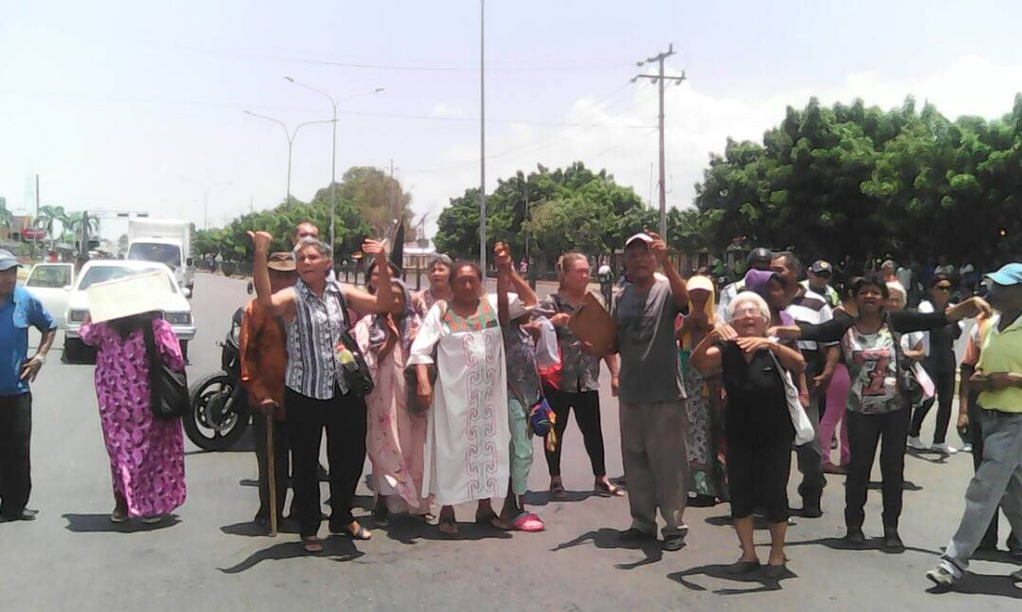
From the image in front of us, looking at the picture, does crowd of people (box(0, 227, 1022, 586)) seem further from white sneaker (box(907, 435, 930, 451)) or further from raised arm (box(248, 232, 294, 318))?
white sneaker (box(907, 435, 930, 451))

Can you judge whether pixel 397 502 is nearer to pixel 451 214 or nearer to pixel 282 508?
pixel 282 508

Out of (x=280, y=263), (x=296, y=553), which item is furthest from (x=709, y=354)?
(x=280, y=263)

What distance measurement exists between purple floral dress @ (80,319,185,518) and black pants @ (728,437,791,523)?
359 cm

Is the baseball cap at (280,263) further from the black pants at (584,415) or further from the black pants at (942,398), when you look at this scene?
the black pants at (942,398)

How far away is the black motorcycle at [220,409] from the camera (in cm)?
832

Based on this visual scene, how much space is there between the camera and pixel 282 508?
6012 mm

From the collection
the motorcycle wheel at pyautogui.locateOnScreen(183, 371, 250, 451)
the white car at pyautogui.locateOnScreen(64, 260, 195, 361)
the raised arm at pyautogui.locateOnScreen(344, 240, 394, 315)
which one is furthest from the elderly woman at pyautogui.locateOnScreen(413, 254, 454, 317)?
the white car at pyautogui.locateOnScreen(64, 260, 195, 361)

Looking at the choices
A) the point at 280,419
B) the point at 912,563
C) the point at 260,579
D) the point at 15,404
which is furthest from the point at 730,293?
the point at 15,404

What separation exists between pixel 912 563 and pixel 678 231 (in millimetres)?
48829

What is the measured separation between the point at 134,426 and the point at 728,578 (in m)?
3.84

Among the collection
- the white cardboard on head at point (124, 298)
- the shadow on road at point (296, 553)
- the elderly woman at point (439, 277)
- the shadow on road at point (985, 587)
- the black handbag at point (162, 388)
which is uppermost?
the elderly woman at point (439, 277)

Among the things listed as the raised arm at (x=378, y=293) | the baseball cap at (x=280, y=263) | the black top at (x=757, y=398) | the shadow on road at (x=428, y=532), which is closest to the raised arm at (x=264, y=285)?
the raised arm at (x=378, y=293)

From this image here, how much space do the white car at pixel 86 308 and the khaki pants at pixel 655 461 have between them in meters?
10.7

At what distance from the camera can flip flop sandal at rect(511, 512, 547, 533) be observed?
6.11 meters
